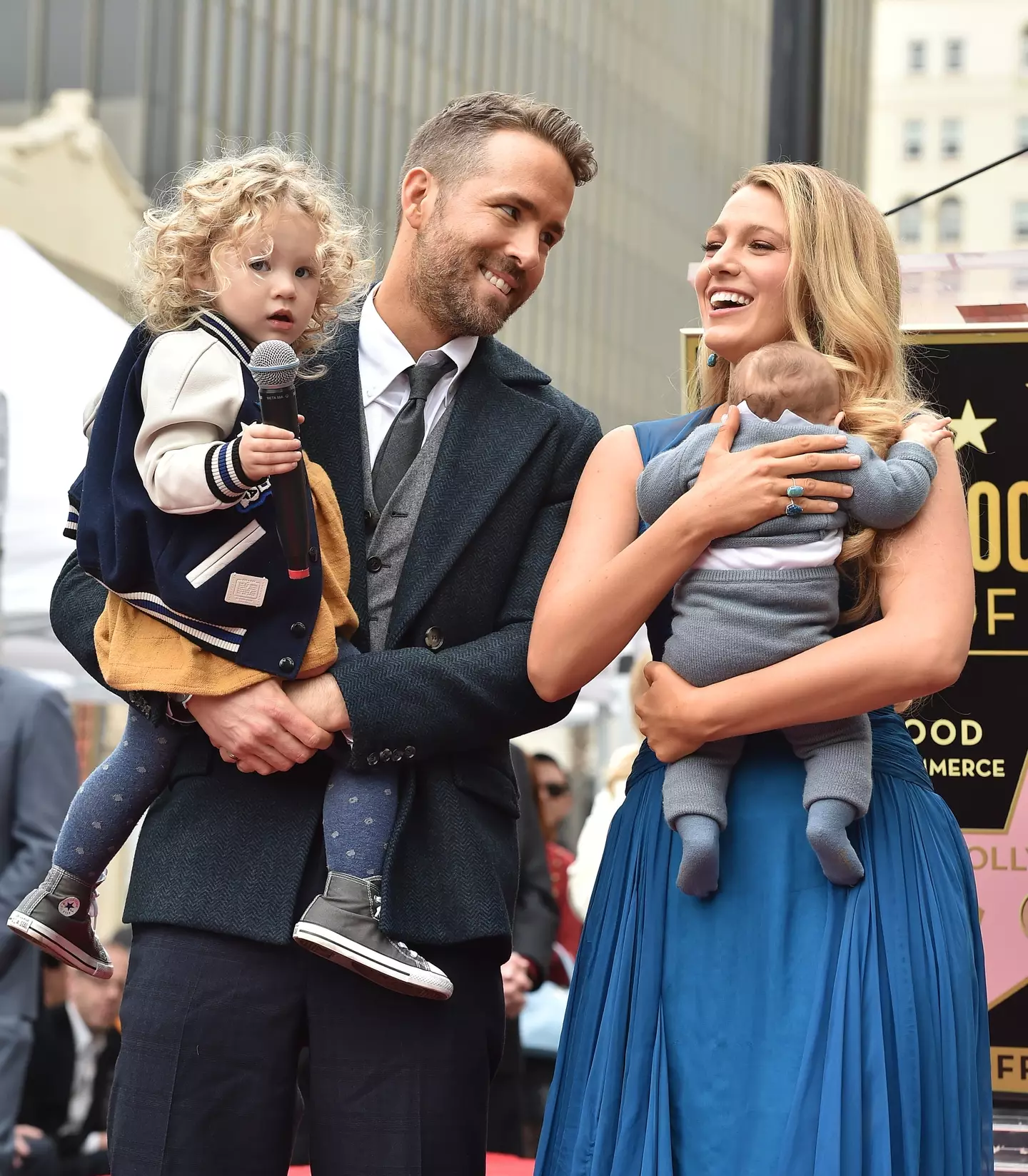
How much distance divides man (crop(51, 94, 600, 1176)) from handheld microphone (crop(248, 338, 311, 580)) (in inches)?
9.3

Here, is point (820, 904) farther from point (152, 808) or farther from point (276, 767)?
point (152, 808)

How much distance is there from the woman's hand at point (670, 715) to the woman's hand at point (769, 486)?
24cm

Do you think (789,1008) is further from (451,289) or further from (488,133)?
(488,133)

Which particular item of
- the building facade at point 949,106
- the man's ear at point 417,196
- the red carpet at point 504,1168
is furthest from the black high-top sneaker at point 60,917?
the building facade at point 949,106

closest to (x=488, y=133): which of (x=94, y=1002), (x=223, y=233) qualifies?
(x=223, y=233)

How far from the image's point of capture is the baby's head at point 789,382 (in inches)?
107

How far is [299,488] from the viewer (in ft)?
8.53

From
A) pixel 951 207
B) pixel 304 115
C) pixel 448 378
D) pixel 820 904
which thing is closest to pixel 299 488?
pixel 448 378

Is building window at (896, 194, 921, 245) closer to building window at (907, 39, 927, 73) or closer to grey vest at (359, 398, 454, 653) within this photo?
building window at (907, 39, 927, 73)

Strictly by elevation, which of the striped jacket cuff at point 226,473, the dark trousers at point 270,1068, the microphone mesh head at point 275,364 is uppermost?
the microphone mesh head at point 275,364

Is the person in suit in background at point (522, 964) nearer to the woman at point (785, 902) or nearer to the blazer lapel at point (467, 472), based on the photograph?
the blazer lapel at point (467, 472)

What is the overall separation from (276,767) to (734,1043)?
83 cm

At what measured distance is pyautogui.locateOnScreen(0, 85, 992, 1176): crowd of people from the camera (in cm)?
260

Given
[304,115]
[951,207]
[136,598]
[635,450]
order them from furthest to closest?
[951,207]
[304,115]
[635,450]
[136,598]
